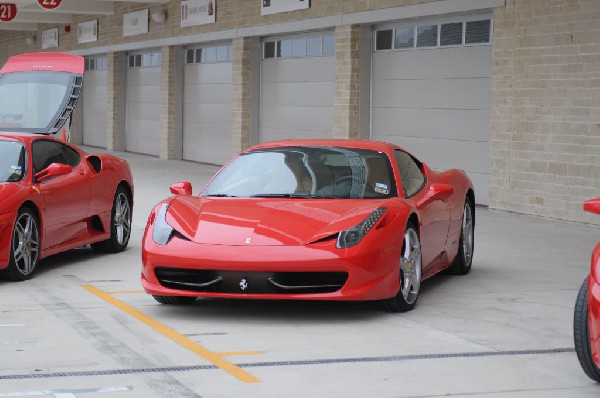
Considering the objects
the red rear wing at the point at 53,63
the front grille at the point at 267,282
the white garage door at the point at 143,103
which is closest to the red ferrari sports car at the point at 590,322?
the front grille at the point at 267,282

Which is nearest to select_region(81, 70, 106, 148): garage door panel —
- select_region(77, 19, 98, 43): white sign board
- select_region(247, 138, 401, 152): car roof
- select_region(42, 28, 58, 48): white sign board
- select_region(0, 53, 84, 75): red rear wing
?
select_region(77, 19, 98, 43): white sign board

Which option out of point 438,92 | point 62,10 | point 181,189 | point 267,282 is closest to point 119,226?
point 181,189

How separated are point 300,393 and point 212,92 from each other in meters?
23.6

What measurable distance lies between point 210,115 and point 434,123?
10.5 metres

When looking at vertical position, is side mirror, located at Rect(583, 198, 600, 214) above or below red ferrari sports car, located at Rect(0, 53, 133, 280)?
above

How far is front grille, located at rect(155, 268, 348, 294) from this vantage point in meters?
7.86

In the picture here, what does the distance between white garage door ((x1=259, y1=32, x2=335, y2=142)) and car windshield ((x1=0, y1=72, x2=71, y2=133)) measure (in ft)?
17.9

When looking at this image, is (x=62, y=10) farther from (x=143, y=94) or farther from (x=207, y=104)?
(x=207, y=104)

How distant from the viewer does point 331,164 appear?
9.07 m

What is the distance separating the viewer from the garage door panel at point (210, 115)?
28.2 meters

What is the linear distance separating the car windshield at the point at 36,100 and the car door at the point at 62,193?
326 inches

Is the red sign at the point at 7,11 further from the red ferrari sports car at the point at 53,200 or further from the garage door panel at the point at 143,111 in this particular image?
the red ferrari sports car at the point at 53,200

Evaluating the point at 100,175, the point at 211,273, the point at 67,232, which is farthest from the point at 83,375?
the point at 100,175

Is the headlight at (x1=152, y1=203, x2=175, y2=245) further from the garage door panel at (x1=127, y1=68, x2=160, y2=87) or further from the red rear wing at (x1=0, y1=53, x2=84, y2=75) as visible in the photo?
the garage door panel at (x1=127, y1=68, x2=160, y2=87)
